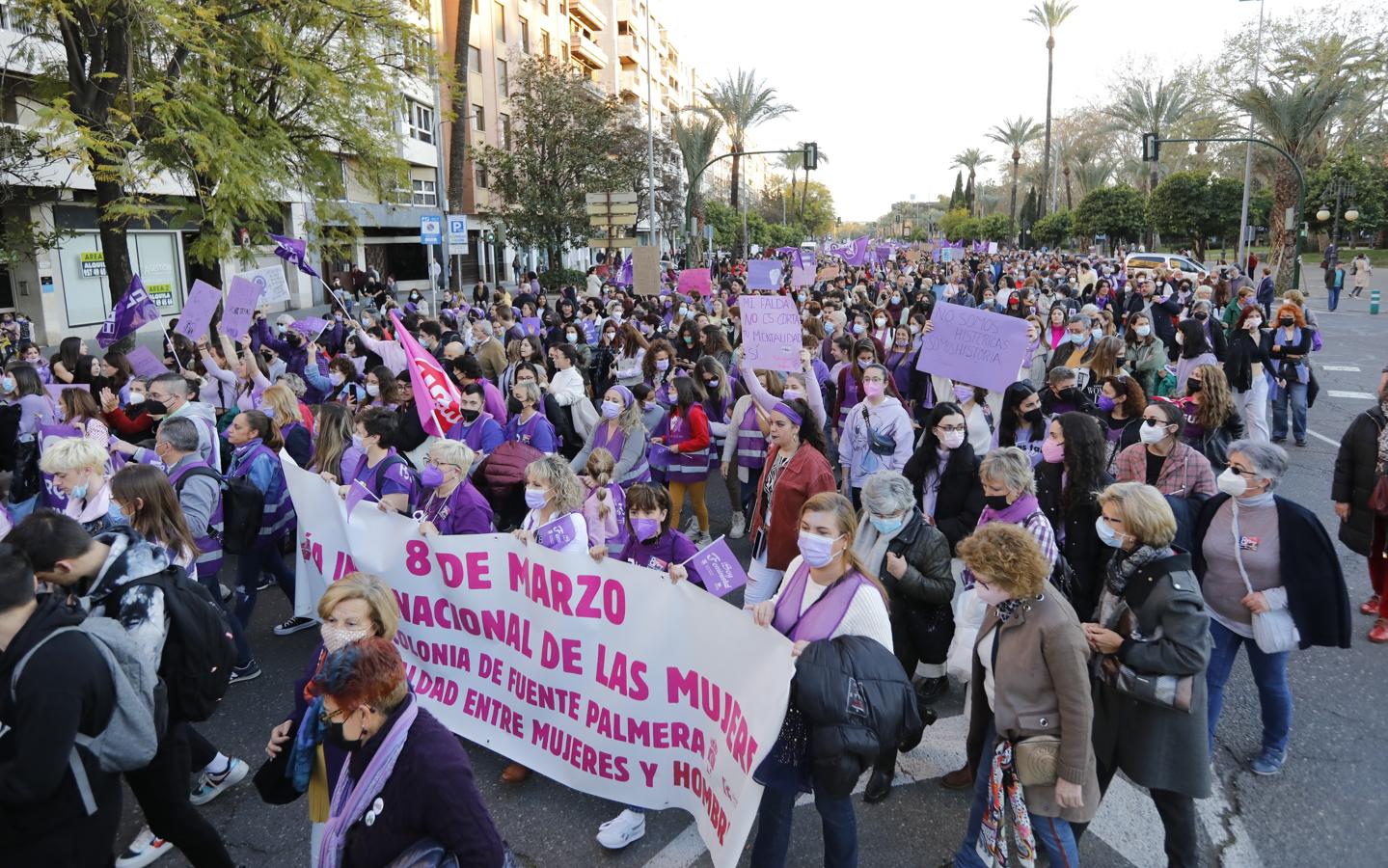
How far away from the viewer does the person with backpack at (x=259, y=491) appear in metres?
5.59

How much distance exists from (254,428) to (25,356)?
635cm

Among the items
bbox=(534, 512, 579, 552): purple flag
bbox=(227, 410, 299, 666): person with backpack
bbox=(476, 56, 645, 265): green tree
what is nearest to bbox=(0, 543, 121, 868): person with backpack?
bbox=(534, 512, 579, 552): purple flag

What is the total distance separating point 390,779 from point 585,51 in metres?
61.9

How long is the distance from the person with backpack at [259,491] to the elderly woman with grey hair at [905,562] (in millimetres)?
3586

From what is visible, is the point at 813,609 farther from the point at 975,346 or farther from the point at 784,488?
the point at 975,346

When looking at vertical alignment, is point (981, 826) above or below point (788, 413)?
below

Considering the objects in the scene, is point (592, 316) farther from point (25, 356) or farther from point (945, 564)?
point (945, 564)

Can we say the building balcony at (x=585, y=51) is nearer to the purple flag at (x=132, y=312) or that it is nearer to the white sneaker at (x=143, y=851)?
the purple flag at (x=132, y=312)

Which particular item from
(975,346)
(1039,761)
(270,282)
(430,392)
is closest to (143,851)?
(430,392)

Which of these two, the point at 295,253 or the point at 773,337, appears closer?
the point at 773,337

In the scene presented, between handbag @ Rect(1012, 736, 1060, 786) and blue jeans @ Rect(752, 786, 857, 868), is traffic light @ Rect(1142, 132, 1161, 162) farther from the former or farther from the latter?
blue jeans @ Rect(752, 786, 857, 868)

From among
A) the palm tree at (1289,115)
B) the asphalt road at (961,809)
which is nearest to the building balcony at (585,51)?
the palm tree at (1289,115)

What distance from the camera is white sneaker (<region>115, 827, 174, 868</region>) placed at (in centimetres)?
379

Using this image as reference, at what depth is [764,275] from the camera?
18656 millimetres
